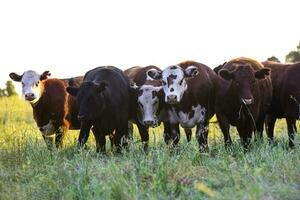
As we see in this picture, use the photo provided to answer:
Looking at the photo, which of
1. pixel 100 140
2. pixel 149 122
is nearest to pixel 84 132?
pixel 100 140

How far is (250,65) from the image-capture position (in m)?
11.4

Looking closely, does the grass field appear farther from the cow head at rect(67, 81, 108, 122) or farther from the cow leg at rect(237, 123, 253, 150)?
the cow leg at rect(237, 123, 253, 150)

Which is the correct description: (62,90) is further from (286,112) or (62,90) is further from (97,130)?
(286,112)

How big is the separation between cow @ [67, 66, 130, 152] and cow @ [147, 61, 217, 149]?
847 mm

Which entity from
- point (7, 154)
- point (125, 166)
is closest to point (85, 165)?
point (125, 166)

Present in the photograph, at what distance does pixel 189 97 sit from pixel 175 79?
1.59 ft

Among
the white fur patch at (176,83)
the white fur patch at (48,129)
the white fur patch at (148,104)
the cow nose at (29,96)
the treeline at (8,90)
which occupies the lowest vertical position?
the treeline at (8,90)


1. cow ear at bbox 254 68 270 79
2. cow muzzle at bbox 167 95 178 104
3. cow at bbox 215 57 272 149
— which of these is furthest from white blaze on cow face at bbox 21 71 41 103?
cow ear at bbox 254 68 270 79

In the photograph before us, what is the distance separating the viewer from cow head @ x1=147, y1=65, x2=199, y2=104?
435 inches

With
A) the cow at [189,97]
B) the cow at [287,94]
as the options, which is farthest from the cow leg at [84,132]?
the cow at [287,94]

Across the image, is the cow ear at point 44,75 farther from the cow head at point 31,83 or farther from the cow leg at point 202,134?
the cow leg at point 202,134

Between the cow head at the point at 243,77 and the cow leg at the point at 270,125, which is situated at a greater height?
the cow head at the point at 243,77

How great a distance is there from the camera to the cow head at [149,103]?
38.1 ft

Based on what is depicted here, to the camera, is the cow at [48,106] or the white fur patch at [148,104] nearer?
the white fur patch at [148,104]
